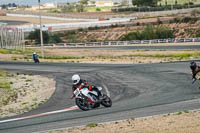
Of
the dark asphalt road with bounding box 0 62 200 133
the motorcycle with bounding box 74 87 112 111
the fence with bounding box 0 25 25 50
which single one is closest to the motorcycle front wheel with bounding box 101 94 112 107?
the motorcycle with bounding box 74 87 112 111

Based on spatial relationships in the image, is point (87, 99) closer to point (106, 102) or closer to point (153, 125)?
point (106, 102)

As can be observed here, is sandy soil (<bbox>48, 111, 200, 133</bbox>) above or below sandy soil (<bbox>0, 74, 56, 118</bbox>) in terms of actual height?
above

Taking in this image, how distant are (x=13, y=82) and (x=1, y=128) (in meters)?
15.2

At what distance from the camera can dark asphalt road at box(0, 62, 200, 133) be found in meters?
15.7

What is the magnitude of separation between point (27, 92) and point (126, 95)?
Answer: 735 cm

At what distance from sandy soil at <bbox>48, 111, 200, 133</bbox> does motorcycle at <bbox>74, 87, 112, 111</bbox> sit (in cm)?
255

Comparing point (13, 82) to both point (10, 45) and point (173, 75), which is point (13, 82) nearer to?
point (173, 75)

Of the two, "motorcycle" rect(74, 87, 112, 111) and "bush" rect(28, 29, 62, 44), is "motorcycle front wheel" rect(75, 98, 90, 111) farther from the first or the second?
"bush" rect(28, 29, 62, 44)

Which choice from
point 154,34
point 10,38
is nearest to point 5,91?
point 10,38

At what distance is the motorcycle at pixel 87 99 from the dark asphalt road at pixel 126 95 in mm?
346

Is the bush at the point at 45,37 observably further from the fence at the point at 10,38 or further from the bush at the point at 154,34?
the fence at the point at 10,38

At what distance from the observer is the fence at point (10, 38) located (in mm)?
69625

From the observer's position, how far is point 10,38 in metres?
69.9

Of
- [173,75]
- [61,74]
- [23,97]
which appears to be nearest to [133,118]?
[23,97]
